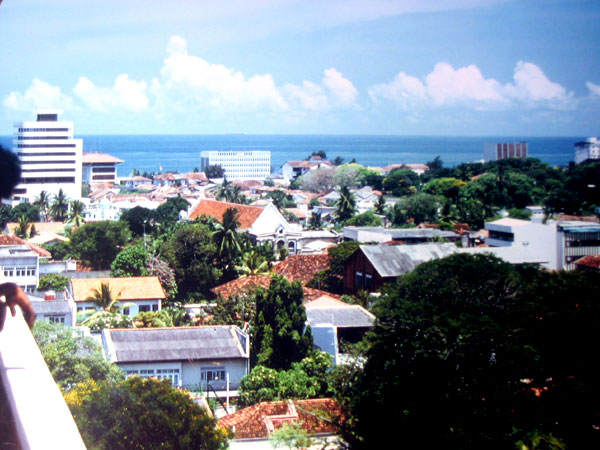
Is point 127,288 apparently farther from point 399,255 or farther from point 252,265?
point 399,255

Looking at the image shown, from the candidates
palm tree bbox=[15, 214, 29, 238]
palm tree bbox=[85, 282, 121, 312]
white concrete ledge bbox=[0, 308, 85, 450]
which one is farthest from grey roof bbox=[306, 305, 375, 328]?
palm tree bbox=[15, 214, 29, 238]

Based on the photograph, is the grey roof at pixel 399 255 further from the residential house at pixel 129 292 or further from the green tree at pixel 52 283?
the green tree at pixel 52 283

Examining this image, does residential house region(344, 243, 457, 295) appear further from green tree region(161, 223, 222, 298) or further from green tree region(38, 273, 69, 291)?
green tree region(38, 273, 69, 291)

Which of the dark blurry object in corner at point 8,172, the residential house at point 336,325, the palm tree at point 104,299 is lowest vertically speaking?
the residential house at point 336,325

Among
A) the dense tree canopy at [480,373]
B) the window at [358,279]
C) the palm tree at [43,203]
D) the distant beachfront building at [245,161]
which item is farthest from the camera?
the distant beachfront building at [245,161]

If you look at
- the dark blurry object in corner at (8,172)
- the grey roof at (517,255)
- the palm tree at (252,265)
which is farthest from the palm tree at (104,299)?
the dark blurry object in corner at (8,172)

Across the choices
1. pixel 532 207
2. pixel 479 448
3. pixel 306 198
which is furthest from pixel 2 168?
pixel 306 198
